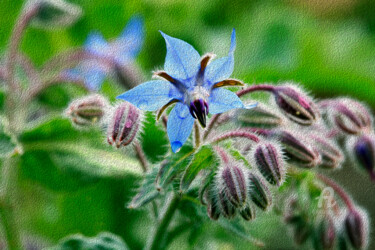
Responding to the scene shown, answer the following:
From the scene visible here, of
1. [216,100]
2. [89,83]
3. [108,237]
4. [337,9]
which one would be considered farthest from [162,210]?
[337,9]

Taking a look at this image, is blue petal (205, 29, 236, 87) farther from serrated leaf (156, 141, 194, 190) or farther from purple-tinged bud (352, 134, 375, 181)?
purple-tinged bud (352, 134, 375, 181)

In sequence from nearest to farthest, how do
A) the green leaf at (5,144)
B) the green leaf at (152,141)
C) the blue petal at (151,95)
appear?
1. the blue petal at (151,95)
2. the green leaf at (5,144)
3. the green leaf at (152,141)

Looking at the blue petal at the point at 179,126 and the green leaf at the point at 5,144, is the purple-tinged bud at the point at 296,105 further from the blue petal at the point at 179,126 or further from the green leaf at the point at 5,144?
the green leaf at the point at 5,144

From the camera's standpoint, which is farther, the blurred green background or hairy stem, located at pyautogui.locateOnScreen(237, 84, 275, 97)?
the blurred green background

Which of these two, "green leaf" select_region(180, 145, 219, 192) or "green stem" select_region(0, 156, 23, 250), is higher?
"green leaf" select_region(180, 145, 219, 192)

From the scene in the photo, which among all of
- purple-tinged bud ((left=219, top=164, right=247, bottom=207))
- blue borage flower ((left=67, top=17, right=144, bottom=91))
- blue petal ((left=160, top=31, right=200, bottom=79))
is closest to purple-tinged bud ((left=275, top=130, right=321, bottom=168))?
purple-tinged bud ((left=219, top=164, right=247, bottom=207))

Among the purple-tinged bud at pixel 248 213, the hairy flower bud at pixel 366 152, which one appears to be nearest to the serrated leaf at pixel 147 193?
the purple-tinged bud at pixel 248 213

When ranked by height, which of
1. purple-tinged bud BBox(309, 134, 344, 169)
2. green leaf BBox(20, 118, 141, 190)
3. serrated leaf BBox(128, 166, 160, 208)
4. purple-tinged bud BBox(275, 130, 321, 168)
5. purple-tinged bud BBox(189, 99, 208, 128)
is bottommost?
green leaf BBox(20, 118, 141, 190)

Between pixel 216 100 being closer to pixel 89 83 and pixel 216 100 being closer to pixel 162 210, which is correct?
pixel 162 210
